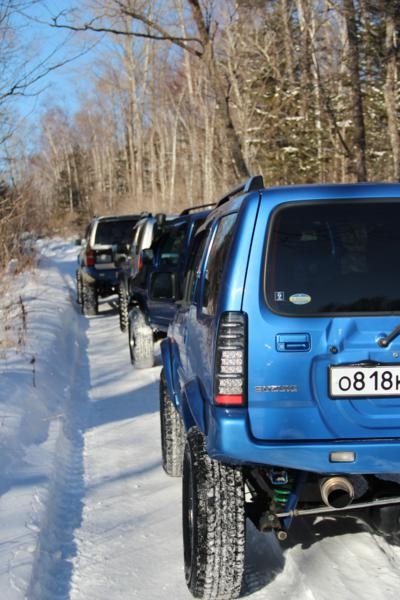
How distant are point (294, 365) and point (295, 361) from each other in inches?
0.7

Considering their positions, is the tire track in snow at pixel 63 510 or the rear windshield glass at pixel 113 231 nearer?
the tire track in snow at pixel 63 510

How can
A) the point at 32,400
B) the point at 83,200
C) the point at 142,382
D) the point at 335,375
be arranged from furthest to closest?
the point at 83,200, the point at 142,382, the point at 32,400, the point at 335,375

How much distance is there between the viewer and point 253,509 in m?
3.45

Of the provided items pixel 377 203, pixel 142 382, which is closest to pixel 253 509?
pixel 377 203

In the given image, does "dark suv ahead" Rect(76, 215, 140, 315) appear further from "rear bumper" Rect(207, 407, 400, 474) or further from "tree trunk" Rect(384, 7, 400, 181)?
"rear bumper" Rect(207, 407, 400, 474)

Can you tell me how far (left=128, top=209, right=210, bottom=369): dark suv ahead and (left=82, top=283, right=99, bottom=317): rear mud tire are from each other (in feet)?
→ 16.6

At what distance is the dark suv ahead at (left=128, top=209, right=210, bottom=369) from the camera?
28.0 ft

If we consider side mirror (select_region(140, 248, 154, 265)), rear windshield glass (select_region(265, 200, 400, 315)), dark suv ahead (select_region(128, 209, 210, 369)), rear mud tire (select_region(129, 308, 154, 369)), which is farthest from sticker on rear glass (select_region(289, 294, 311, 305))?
side mirror (select_region(140, 248, 154, 265))

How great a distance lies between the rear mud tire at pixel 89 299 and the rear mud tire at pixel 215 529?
11857 millimetres

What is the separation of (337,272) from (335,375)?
1.47 ft

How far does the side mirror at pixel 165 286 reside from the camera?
4898 millimetres

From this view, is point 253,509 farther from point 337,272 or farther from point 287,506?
point 337,272

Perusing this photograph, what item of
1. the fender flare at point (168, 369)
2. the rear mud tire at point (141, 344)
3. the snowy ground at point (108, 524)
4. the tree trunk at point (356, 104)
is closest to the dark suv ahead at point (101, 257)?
the tree trunk at point (356, 104)

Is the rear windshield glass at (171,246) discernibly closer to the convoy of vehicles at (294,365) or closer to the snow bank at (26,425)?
the snow bank at (26,425)
